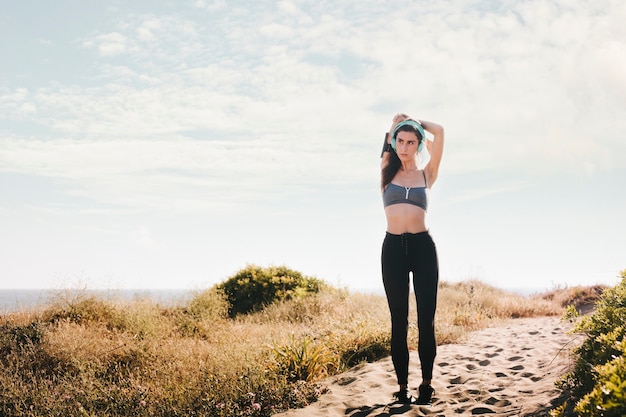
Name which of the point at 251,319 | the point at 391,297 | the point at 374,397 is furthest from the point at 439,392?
the point at 251,319

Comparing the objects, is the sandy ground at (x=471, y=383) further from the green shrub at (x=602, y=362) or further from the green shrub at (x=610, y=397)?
the green shrub at (x=610, y=397)

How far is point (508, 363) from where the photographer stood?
7277 millimetres

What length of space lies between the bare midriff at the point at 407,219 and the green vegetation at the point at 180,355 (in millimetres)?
2287

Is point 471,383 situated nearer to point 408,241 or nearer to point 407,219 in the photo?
point 408,241

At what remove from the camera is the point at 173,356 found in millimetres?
7434

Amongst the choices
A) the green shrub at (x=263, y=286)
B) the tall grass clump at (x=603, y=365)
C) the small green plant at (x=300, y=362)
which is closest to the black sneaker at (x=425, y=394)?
the tall grass clump at (x=603, y=365)

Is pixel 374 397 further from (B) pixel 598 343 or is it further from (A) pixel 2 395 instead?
(A) pixel 2 395

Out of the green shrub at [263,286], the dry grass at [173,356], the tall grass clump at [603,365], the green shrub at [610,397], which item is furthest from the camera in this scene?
the green shrub at [263,286]

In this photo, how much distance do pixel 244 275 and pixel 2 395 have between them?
31.1ft

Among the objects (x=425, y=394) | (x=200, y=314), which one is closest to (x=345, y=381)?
(x=425, y=394)

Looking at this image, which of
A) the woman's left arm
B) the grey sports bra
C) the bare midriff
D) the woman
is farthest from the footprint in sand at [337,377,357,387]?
the woman's left arm

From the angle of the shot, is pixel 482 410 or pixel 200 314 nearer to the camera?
pixel 482 410

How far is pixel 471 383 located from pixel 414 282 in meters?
2.12

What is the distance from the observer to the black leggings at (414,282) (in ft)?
16.4
